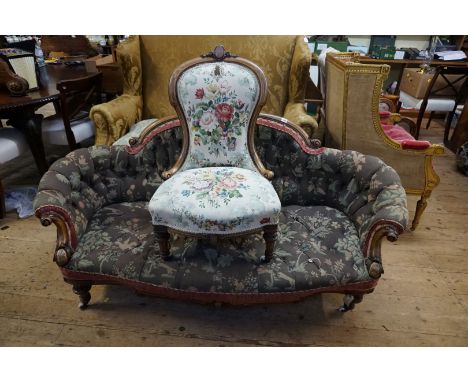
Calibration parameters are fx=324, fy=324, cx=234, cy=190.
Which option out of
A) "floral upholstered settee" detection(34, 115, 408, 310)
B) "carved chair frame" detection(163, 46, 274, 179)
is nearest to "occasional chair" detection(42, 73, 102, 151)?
"floral upholstered settee" detection(34, 115, 408, 310)

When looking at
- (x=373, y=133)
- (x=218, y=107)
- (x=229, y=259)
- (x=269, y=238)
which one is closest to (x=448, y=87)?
(x=373, y=133)

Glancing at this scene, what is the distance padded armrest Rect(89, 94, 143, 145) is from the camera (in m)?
2.28

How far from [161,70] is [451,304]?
8.36ft

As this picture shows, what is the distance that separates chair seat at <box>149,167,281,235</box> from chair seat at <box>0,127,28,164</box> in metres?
1.47

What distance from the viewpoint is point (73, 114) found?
2.46 metres

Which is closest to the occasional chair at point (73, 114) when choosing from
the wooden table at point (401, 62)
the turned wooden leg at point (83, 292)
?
the turned wooden leg at point (83, 292)

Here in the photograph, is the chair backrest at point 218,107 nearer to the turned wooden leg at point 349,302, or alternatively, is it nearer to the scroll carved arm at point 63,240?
the scroll carved arm at point 63,240

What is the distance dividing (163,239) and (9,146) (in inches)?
63.3

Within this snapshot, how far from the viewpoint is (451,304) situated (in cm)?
162

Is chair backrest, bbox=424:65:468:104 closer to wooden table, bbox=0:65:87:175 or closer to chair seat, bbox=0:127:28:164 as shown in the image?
wooden table, bbox=0:65:87:175

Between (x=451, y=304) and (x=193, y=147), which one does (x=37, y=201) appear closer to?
(x=193, y=147)

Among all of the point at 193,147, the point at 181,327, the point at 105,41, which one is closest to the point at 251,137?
the point at 193,147

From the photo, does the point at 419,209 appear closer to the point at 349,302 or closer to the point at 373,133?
the point at 373,133

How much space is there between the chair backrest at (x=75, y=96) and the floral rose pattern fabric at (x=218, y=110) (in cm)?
119
